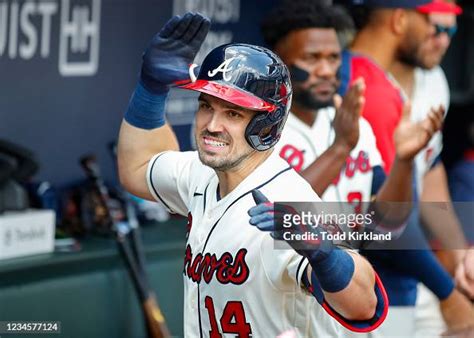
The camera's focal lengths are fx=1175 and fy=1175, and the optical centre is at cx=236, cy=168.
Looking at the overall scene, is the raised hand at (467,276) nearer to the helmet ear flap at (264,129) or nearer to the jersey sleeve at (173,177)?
the jersey sleeve at (173,177)

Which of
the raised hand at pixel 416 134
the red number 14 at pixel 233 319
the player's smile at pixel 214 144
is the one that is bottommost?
the red number 14 at pixel 233 319

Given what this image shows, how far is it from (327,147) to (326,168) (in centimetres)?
42

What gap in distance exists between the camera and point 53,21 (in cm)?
540

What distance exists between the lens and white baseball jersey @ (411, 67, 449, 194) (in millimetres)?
5352

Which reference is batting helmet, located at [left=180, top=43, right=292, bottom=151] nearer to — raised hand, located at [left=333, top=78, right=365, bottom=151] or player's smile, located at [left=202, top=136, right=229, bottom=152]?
player's smile, located at [left=202, top=136, right=229, bottom=152]

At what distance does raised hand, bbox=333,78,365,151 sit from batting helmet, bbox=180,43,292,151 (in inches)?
40.8

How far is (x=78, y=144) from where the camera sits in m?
5.69

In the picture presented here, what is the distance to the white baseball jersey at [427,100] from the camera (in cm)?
535

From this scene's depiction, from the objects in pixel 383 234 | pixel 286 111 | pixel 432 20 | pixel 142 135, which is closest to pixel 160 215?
pixel 432 20

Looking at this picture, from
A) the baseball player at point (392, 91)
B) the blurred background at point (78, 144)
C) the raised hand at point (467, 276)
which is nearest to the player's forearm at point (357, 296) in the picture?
the raised hand at point (467, 276)

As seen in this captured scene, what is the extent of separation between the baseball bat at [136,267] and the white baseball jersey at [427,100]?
1301mm

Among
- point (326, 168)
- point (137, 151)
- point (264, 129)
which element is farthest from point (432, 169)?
point (264, 129)

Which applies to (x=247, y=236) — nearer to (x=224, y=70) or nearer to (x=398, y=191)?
(x=224, y=70)

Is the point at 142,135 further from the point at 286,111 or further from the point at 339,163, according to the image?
the point at 339,163
